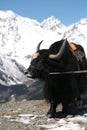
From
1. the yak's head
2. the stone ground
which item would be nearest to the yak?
the yak's head

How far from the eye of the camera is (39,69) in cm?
1210

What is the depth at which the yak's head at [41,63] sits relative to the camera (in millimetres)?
12005

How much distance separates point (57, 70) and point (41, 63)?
607 mm

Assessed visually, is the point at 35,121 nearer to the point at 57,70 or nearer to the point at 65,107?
the point at 65,107

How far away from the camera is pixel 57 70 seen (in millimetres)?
12414

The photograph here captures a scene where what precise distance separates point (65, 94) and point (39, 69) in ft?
4.45

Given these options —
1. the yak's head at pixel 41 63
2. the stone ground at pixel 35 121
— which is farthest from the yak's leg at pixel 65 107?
the yak's head at pixel 41 63

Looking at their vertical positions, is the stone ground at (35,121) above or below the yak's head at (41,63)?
below

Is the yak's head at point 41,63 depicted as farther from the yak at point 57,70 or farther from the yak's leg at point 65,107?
the yak's leg at point 65,107

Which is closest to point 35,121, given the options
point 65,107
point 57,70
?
point 65,107

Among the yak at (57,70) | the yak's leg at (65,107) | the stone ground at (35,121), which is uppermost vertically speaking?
the yak at (57,70)

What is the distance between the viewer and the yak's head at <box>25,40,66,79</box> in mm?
12005

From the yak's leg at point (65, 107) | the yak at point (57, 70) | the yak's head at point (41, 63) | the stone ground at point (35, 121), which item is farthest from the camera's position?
the yak's leg at point (65, 107)

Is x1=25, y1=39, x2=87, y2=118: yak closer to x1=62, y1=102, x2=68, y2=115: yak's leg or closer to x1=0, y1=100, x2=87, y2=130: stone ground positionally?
x1=62, y1=102, x2=68, y2=115: yak's leg
